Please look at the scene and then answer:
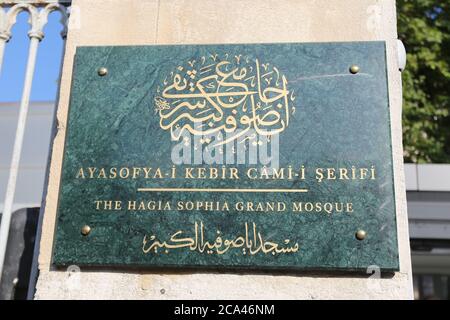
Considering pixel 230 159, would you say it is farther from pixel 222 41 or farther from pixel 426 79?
pixel 426 79

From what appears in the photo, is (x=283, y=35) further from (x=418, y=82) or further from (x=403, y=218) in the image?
(x=418, y=82)

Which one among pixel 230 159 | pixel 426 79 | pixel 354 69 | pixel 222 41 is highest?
pixel 426 79

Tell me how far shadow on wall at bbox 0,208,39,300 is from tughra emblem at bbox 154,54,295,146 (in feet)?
4.27

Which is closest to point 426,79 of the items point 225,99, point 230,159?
point 225,99

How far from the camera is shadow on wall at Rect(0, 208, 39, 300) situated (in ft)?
10.1

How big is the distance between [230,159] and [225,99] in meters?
0.34

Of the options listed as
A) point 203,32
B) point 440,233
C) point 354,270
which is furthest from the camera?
point 440,233

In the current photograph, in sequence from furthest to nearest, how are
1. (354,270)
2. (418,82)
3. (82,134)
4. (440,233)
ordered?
1. (418,82)
2. (440,233)
3. (82,134)
4. (354,270)

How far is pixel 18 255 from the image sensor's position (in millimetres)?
3104

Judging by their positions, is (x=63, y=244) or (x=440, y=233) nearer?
(x=63, y=244)

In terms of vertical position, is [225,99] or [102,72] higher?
[102,72]

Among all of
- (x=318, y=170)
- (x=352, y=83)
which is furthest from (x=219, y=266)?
(x=352, y=83)

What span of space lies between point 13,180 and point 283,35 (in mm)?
1792

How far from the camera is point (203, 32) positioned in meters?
2.77
